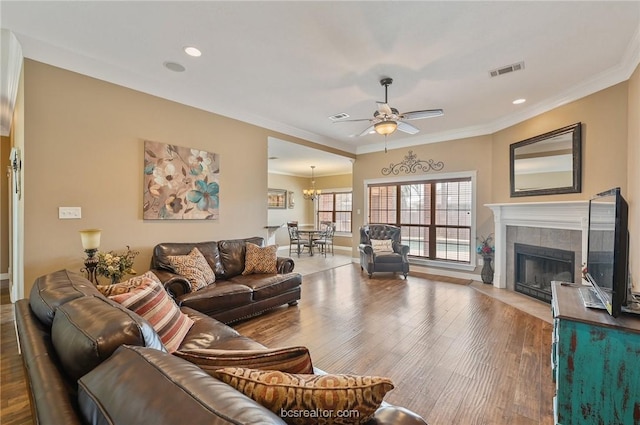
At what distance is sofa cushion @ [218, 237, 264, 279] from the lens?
3.78 metres

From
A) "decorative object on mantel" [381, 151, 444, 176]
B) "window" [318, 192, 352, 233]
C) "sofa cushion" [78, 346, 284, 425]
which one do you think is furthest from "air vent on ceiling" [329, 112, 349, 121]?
"window" [318, 192, 352, 233]

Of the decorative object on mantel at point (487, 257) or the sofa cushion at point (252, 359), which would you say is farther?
the decorative object on mantel at point (487, 257)

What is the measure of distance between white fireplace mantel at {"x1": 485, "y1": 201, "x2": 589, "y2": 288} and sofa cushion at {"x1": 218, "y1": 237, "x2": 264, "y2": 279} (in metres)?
Result: 4.21

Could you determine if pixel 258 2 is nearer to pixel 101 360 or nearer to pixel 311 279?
pixel 101 360

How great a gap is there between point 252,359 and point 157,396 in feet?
1.16

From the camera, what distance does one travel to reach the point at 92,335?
940 millimetres

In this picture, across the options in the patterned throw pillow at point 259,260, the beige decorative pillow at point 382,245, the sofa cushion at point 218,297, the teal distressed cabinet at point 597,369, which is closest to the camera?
the teal distressed cabinet at point 597,369

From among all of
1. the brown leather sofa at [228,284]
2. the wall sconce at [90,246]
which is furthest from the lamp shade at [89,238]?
the brown leather sofa at [228,284]

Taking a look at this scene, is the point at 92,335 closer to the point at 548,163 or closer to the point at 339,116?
the point at 339,116

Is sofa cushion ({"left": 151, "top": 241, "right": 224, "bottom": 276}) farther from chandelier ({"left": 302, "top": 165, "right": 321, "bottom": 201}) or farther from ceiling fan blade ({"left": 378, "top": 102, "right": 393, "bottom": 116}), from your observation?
chandelier ({"left": 302, "top": 165, "right": 321, "bottom": 201})

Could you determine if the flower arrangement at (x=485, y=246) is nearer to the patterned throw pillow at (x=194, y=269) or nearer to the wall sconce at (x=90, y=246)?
the patterned throw pillow at (x=194, y=269)

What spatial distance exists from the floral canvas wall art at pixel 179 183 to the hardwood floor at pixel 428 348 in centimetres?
173

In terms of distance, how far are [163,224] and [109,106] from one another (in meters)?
1.49

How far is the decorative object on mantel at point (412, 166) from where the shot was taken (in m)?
5.89
